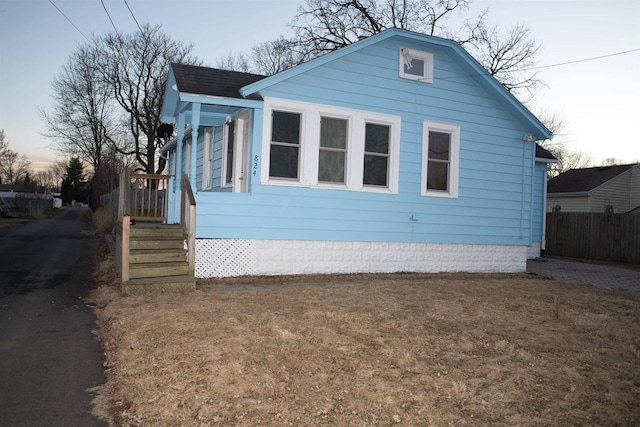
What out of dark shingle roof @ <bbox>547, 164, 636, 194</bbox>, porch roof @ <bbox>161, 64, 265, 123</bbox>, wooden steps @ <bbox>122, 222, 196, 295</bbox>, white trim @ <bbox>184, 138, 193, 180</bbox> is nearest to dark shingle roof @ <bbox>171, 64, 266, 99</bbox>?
porch roof @ <bbox>161, 64, 265, 123</bbox>

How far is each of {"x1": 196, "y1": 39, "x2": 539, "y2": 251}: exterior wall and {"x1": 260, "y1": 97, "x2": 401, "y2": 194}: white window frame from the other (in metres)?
0.12

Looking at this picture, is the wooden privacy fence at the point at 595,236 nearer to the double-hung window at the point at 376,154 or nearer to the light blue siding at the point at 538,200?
the light blue siding at the point at 538,200

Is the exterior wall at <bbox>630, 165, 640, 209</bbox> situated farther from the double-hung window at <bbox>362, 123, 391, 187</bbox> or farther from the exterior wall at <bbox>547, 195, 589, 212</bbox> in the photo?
the double-hung window at <bbox>362, 123, 391, 187</bbox>

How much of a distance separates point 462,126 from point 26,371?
387 inches

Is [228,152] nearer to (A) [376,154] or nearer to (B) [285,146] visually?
(B) [285,146]

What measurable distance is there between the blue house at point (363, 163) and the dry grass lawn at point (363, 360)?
2.23 m

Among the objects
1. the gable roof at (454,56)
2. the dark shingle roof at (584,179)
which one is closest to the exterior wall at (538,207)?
the gable roof at (454,56)

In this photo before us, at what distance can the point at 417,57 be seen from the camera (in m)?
10.8

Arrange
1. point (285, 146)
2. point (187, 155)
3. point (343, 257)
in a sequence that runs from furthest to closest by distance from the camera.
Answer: point (187, 155) < point (343, 257) < point (285, 146)

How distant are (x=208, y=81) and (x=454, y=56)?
567 cm

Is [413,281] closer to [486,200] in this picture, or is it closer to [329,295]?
[329,295]

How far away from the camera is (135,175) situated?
10.4 meters

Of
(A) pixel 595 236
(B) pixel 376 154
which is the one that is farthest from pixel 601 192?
(B) pixel 376 154

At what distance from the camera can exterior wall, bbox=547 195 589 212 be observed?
Answer: 27.9 m
